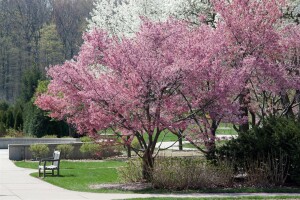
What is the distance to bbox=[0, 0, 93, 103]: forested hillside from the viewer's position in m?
75.1

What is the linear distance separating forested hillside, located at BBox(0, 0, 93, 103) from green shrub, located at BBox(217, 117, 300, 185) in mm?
56825

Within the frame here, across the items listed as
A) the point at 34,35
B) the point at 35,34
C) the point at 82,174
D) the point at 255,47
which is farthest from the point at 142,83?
the point at 35,34

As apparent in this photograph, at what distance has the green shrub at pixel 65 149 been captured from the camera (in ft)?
90.5

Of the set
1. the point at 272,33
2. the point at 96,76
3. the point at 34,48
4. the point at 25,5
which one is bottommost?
the point at 96,76

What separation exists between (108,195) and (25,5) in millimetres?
66530

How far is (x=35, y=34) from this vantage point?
77.8 m

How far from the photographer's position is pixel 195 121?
62.0 feet

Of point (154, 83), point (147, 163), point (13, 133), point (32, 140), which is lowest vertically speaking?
point (147, 163)

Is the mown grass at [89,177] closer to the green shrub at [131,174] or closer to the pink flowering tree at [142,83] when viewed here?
the green shrub at [131,174]

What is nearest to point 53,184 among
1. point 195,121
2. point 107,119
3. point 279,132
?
point 107,119

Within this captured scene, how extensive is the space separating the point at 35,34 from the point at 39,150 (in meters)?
52.5

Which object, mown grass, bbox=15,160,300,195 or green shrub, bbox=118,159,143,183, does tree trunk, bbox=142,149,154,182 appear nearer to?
green shrub, bbox=118,159,143,183

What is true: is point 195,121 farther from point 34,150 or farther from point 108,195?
Result: point 34,150

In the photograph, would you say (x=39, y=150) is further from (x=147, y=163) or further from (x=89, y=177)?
(x=147, y=163)
